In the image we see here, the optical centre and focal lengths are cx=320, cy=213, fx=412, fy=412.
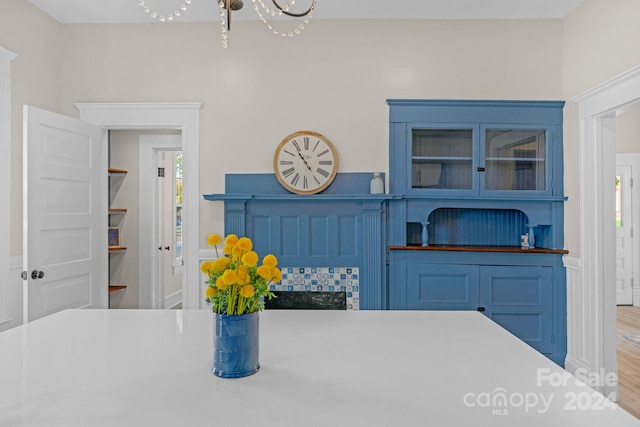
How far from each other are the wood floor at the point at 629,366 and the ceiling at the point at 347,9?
2811 millimetres

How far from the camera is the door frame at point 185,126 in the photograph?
10.8 feet

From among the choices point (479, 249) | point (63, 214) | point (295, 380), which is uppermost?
point (63, 214)

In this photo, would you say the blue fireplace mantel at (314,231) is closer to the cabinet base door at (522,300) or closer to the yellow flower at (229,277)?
the cabinet base door at (522,300)

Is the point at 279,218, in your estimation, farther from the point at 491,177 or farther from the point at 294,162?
the point at 491,177

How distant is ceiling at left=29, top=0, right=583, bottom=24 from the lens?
3.00m

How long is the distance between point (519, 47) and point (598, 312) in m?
2.08

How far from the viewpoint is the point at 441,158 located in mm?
3264

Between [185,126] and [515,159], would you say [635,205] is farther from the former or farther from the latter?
[185,126]

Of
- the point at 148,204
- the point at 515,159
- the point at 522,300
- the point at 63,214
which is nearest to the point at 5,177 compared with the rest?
the point at 63,214

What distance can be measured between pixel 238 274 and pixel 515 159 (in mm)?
2907

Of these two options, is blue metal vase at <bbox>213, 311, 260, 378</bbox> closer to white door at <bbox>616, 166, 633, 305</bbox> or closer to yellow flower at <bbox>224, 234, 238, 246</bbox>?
yellow flower at <bbox>224, 234, 238, 246</bbox>

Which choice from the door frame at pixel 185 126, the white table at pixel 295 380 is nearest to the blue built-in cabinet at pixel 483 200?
the door frame at pixel 185 126

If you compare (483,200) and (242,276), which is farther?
(483,200)

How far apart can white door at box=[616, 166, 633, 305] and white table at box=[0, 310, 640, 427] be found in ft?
17.8
